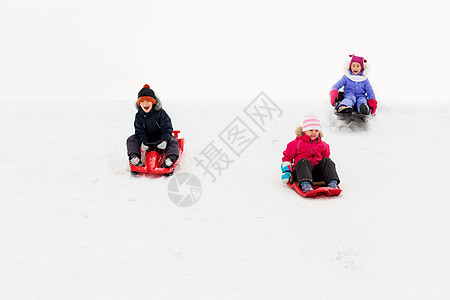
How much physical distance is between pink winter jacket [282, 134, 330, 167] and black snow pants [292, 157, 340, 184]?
126 mm

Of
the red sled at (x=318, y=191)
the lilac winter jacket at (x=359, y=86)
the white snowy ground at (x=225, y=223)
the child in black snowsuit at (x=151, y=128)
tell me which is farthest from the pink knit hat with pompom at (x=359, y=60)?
the child in black snowsuit at (x=151, y=128)

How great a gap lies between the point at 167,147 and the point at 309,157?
A: 2274 mm

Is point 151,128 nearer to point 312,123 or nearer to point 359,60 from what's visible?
point 312,123

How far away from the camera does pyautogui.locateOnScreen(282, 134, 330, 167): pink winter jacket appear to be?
17.1 ft

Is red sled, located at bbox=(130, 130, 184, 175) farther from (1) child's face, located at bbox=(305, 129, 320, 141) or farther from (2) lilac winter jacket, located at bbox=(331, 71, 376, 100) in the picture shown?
(2) lilac winter jacket, located at bbox=(331, 71, 376, 100)

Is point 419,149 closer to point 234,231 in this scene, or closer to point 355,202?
point 355,202

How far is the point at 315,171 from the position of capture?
204 inches

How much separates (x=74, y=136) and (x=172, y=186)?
2809 mm

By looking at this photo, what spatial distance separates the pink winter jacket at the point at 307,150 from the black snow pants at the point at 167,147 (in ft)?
5.73

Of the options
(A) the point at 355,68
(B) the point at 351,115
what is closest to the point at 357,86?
(A) the point at 355,68

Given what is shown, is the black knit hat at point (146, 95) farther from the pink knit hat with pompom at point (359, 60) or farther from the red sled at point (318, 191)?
the pink knit hat with pompom at point (359, 60)

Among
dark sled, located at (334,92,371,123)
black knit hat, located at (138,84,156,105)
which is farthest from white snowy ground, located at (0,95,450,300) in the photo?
black knit hat, located at (138,84,156,105)

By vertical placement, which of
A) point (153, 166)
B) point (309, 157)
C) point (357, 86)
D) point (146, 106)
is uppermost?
point (357, 86)

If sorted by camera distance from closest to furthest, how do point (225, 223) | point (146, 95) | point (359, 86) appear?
1. point (225, 223)
2. point (146, 95)
3. point (359, 86)
